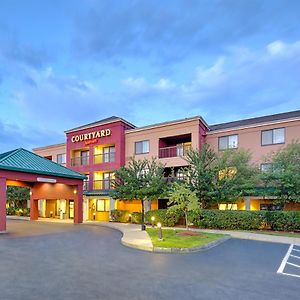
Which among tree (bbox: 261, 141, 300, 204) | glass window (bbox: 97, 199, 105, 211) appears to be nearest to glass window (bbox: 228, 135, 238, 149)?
tree (bbox: 261, 141, 300, 204)

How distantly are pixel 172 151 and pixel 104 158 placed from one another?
813cm

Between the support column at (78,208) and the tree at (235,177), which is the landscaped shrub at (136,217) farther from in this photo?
the tree at (235,177)

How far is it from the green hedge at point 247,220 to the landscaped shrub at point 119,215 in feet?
23.4

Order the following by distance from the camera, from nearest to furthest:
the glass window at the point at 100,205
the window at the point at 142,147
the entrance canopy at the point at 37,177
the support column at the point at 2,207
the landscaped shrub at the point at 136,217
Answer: the support column at the point at 2,207 < the entrance canopy at the point at 37,177 < the landscaped shrub at the point at 136,217 < the window at the point at 142,147 < the glass window at the point at 100,205

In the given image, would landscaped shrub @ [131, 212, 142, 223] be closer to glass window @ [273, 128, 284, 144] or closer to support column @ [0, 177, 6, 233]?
support column @ [0, 177, 6, 233]

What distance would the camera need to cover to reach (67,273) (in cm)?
853

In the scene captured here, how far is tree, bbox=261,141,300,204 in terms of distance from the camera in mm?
18859

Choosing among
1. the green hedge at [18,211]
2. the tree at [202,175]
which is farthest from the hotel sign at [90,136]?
the tree at [202,175]

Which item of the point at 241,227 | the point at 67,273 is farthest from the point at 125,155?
the point at 67,273

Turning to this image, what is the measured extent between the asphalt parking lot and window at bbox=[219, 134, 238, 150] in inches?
567

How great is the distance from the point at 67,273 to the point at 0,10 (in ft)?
52.2

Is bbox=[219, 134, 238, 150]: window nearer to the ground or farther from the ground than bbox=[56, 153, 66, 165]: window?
farther from the ground

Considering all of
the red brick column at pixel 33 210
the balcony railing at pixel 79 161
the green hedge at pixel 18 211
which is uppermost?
the balcony railing at pixel 79 161

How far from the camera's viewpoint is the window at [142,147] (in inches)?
1171
